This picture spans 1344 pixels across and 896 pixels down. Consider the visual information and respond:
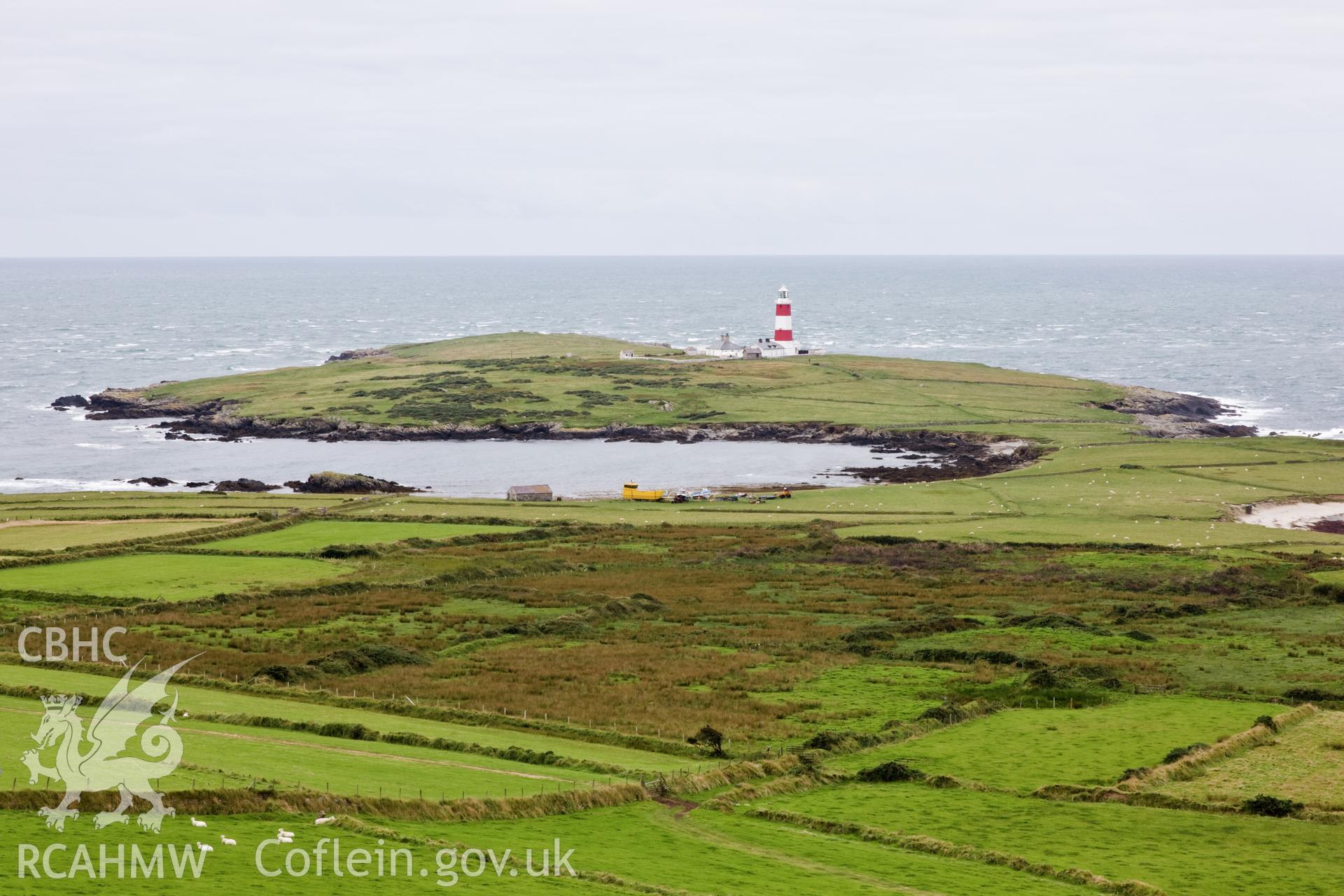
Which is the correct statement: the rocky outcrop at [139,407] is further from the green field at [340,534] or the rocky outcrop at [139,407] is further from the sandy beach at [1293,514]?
the sandy beach at [1293,514]

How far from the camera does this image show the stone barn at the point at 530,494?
281 feet

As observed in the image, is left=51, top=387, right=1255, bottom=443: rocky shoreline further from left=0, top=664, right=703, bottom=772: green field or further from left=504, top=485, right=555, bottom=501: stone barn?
left=0, top=664, right=703, bottom=772: green field

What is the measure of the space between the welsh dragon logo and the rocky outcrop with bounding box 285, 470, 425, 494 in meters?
58.5

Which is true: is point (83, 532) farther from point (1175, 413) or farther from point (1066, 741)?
point (1175, 413)

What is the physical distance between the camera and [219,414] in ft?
414

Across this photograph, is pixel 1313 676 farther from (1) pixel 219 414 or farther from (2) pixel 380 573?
(1) pixel 219 414

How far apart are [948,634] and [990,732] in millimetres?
12678

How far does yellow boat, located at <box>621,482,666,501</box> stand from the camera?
86875 millimetres

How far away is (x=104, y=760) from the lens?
86.2ft

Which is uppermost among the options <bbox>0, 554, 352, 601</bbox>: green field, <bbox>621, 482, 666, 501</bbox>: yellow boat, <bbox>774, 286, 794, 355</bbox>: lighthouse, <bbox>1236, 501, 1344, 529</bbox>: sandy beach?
<bbox>774, 286, 794, 355</bbox>: lighthouse

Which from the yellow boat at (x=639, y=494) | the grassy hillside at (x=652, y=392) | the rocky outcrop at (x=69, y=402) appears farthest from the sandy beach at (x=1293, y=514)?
the rocky outcrop at (x=69, y=402)

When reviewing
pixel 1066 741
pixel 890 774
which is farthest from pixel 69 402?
pixel 1066 741

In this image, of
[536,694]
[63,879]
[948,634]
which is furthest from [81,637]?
[948,634]

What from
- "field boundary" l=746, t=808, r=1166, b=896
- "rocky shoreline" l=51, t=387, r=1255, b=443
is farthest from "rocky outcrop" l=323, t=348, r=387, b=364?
"field boundary" l=746, t=808, r=1166, b=896
